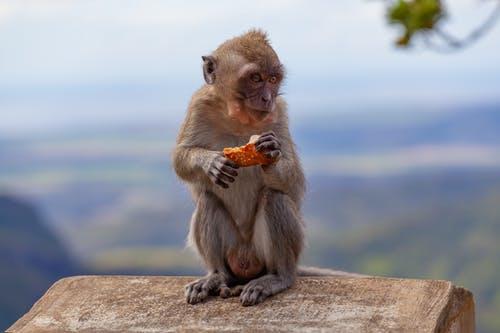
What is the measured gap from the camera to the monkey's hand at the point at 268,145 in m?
8.16

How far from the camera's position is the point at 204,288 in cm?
877

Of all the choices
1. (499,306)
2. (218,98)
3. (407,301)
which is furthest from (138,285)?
(499,306)

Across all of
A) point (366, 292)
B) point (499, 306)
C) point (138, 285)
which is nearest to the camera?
point (366, 292)

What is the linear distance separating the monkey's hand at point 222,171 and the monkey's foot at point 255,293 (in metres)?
0.80

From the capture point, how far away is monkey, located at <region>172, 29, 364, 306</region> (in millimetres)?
8578

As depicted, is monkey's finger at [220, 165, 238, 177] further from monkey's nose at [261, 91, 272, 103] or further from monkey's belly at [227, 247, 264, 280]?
monkey's belly at [227, 247, 264, 280]

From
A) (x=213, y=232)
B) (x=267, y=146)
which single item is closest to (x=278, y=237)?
(x=213, y=232)

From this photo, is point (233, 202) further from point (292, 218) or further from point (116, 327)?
point (116, 327)

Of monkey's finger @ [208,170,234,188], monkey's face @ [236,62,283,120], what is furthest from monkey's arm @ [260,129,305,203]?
monkey's finger @ [208,170,234,188]

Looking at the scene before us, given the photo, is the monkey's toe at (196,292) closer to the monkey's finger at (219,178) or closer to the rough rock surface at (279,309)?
the rough rock surface at (279,309)

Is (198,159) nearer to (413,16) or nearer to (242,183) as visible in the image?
(242,183)

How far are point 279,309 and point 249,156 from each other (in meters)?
1.12

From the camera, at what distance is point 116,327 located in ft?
27.2

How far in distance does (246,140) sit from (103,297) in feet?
5.31
